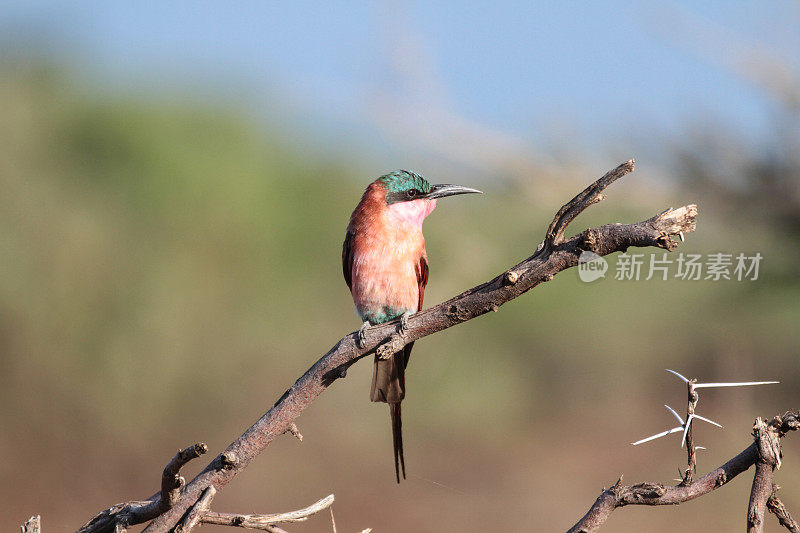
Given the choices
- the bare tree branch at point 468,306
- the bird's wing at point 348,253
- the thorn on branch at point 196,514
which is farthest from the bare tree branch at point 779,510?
the bird's wing at point 348,253

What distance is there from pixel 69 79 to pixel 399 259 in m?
6.16

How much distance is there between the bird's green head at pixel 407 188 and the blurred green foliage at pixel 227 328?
3173mm

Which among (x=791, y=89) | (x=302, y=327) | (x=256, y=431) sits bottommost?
(x=256, y=431)

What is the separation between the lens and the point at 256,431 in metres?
1.05

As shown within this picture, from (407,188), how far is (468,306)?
95 centimetres

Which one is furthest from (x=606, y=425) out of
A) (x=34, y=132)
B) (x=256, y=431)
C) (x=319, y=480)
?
(x=256, y=431)

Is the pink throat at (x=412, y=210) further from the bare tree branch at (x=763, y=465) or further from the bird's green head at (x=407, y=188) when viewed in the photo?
the bare tree branch at (x=763, y=465)

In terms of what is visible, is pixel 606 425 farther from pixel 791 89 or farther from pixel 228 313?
pixel 791 89

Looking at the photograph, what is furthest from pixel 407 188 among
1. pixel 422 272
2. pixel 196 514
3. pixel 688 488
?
pixel 688 488

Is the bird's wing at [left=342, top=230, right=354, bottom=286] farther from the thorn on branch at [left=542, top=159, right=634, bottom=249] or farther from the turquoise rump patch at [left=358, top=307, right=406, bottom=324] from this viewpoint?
the thorn on branch at [left=542, top=159, right=634, bottom=249]

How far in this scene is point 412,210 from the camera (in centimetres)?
189

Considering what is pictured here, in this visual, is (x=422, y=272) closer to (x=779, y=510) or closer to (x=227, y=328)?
(x=779, y=510)

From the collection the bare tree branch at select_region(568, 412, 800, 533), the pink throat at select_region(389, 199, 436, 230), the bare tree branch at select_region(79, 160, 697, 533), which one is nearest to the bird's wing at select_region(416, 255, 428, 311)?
the pink throat at select_region(389, 199, 436, 230)

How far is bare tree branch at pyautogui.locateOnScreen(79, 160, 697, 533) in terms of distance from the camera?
0.86 metres
